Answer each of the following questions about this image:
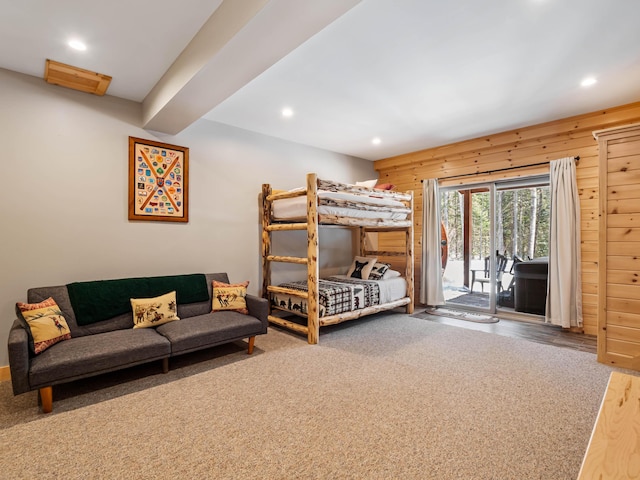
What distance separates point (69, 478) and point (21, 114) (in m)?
2.95

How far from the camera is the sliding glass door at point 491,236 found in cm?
454

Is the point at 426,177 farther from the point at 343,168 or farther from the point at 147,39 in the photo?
the point at 147,39

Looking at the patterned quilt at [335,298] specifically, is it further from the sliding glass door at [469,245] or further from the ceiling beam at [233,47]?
the ceiling beam at [233,47]

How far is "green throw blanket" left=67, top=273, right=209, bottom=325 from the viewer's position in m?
2.80

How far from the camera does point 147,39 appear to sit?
7.71 feet

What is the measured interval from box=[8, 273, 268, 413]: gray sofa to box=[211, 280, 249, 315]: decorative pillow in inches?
3.3

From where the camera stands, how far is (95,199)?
3139 millimetres

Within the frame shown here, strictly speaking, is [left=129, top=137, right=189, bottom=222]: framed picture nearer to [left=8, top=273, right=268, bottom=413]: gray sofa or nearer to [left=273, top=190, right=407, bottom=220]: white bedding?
[left=8, top=273, right=268, bottom=413]: gray sofa

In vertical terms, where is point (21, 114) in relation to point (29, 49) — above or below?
below

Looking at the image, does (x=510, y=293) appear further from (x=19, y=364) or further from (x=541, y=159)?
(x=19, y=364)

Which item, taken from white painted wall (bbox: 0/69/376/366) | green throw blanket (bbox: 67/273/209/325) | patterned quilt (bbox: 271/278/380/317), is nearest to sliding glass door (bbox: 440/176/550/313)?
patterned quilt (bbox: 271/278/380/317)

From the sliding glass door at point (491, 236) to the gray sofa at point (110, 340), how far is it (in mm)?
3707

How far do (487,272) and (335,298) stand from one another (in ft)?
9.31

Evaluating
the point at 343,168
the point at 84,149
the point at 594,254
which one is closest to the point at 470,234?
the point at 594,254
